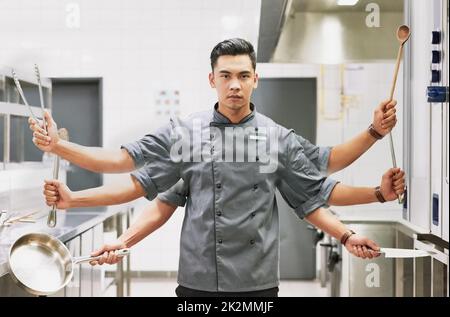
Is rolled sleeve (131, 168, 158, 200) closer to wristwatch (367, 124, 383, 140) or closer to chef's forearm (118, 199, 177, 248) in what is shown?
chef's forearm (118, 199, 177, 248)

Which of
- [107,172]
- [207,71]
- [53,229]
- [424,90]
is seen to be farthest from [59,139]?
[424,90]

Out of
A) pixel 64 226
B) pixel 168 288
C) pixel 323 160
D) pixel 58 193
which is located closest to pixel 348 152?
pixel 323 160

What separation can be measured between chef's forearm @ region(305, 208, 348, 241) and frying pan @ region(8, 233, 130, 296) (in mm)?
399

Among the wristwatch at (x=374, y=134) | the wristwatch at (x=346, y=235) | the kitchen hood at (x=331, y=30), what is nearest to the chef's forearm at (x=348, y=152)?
the wristwatch at (x=374, y=134)

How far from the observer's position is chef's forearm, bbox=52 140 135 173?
1.22m

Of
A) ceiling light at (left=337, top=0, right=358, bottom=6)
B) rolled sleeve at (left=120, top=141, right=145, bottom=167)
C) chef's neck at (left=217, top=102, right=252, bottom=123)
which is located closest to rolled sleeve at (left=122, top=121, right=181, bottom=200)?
rolled sleeve at (left=120, top=141, right=145, bottom=167)

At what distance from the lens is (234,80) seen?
120 cm

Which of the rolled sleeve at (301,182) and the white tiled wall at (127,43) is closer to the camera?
the rolled sleeve at (301,182)

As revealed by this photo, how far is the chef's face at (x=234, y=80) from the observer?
3.95 ft

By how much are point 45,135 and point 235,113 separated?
0.39 metres

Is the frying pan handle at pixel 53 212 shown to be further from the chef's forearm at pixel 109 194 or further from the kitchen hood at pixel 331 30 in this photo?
the kitchen hood at pixel 331 30

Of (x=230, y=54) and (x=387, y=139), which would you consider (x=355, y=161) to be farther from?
(x=230, y=54)

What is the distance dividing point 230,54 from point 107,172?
35 cm

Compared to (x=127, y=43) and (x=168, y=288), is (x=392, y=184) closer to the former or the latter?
(x=168, y=288)
